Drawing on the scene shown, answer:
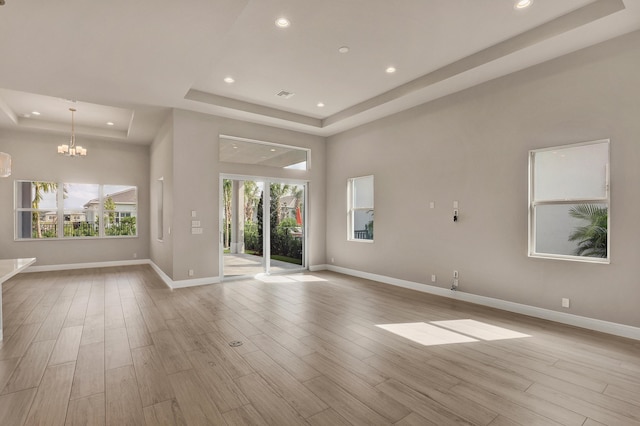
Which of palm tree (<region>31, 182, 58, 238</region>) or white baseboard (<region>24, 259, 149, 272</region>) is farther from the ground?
palm tree (<region>31, 182, 58, 238</region>)

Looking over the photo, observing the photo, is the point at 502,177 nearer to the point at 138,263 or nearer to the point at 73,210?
the point at 138,263

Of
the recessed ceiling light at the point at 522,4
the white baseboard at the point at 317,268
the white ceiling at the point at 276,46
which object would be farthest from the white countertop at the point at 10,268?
the recessed ceiling light at the point at 522,4

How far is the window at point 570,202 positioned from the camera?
3.72 meters

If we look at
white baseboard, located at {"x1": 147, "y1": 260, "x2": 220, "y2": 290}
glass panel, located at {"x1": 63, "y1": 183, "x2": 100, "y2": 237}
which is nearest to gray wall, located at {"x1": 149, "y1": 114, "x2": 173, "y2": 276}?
white baseboard, located at {"x1": 147, "y1": 260, "x2": 220, "y2": 290}

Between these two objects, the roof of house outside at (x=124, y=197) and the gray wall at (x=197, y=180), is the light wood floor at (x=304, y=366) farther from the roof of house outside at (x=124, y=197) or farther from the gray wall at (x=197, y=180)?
the roof of house outside at (x=124, y=197)

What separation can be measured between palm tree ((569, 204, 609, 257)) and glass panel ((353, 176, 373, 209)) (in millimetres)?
3466

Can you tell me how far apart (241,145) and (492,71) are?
4.62 meters

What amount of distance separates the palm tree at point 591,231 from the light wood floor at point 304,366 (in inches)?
37.7

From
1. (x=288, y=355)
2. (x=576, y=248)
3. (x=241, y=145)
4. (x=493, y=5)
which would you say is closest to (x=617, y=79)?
(x=493, y=5)

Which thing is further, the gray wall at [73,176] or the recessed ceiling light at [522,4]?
the gray wall at [73,176]

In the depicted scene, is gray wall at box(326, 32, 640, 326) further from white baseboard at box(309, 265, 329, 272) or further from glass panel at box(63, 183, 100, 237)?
glass panel at box(63, 183, 100, 237)

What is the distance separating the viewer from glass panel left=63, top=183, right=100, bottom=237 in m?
7.75

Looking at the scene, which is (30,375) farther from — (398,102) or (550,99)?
(550,99)

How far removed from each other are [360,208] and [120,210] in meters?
6.31
